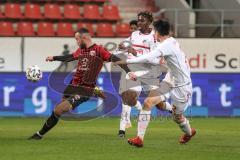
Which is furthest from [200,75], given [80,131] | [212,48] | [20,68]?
[80,131]

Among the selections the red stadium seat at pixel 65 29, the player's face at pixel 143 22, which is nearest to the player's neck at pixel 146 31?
the player's face at pixel 143 22

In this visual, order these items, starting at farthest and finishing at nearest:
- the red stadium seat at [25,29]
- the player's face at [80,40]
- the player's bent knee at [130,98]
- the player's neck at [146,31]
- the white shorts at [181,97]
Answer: the red stadium seat at [25,29], the player's bent knee at [130,98], the player's neck at [146,31], the player's face at [80,40], the white shorts at [181,97]

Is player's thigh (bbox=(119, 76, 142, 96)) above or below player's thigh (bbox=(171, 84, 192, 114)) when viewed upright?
below

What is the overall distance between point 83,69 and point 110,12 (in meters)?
11.8

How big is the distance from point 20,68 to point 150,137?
7.59 metres

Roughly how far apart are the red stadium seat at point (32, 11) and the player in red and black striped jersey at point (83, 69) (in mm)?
11130

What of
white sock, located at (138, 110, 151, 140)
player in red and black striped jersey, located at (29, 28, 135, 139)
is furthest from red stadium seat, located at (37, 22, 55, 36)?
white sock, located at (138, 110, 151, 140)

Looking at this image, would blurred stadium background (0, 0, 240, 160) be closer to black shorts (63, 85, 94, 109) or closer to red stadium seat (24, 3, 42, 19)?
red stadium seat (24, 3, 42, 19)

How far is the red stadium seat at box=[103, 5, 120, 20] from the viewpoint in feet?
80.6

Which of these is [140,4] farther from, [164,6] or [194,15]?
[194,15]

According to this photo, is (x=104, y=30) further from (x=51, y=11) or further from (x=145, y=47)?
(x=145, y=47)

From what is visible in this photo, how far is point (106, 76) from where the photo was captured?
21.0 meters

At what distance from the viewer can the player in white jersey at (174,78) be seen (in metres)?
11.9

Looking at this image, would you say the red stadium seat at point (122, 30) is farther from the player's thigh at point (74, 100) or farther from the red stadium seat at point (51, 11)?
the player's thigh at point (74, 100)
